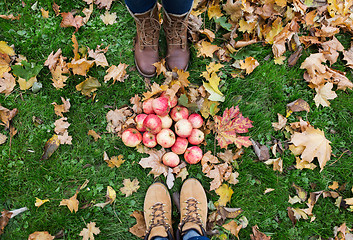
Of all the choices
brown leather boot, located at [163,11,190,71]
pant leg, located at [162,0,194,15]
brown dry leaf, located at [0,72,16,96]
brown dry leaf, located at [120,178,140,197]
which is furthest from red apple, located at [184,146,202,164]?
brown dry leaf, located at [0,72,16,96]

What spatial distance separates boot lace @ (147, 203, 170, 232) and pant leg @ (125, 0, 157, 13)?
6.15ft

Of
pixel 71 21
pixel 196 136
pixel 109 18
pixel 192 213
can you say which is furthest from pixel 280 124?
pixel 71 21

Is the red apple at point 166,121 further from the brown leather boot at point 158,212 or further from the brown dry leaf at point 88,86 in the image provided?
the brown dry leaf at point 88,86

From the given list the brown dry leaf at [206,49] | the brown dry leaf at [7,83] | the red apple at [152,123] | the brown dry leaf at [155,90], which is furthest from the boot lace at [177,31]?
the brown dry leaf at [7,83]

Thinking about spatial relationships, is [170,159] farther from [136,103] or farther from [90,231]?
[90,231]

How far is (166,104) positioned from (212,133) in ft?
2.15

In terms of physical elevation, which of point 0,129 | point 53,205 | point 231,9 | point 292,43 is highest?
point 231,9

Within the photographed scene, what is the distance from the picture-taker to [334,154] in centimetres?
262

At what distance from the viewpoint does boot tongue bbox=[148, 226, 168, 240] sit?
223 centimetres

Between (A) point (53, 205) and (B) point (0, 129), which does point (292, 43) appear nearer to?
(A) point (53, 205)

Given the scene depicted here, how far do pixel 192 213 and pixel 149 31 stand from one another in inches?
74.4

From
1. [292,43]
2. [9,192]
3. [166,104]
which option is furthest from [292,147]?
[9,192]

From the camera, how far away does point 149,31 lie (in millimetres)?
2275

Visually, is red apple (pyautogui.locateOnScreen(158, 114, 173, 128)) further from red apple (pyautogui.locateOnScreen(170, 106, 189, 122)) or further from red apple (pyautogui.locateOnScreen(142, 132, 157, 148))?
red apple (pyautogui.locateOnScreen(142, 132, 157, 148))
